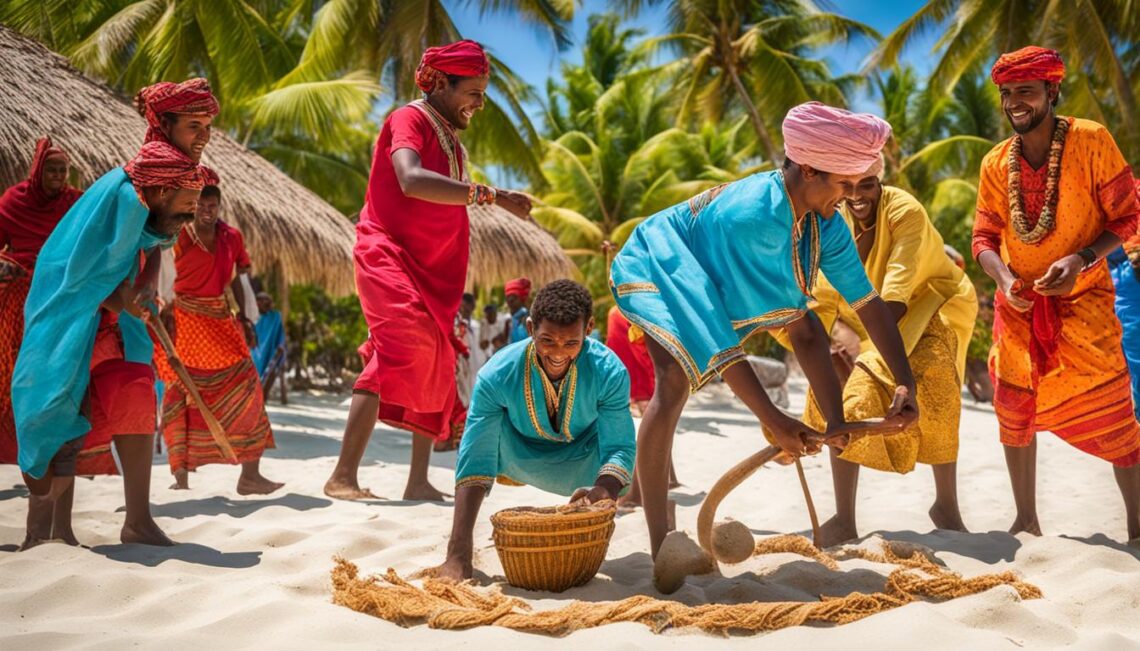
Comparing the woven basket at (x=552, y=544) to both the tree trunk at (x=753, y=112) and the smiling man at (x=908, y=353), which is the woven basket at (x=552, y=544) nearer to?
the smiling man at (x=908, y=353)

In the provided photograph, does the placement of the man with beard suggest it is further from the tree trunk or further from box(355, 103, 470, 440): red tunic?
the tree trunk

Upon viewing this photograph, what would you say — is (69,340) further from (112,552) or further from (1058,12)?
(1058,12)

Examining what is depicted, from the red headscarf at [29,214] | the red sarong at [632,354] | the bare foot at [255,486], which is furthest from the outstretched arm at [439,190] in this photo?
the red sarong at [632,354]

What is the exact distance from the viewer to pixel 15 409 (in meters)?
3.67

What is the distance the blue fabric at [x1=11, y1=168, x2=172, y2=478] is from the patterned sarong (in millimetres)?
1813

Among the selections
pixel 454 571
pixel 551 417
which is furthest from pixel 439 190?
pixel 454 571

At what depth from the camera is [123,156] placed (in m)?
8.87

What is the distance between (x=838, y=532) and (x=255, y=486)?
10.0 feet

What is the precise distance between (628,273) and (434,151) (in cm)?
180

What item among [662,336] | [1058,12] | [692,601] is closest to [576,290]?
[662,336]

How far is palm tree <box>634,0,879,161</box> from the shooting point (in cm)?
2375

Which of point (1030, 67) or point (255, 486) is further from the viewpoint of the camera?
point (255, 486)

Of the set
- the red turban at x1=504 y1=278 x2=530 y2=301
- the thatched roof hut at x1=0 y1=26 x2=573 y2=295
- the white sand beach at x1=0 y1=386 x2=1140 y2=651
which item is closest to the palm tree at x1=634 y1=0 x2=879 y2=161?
the thatched roof hut at x1=0 y1=26 x2=573 y2=295

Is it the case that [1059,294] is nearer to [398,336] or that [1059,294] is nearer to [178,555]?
[398,336]
